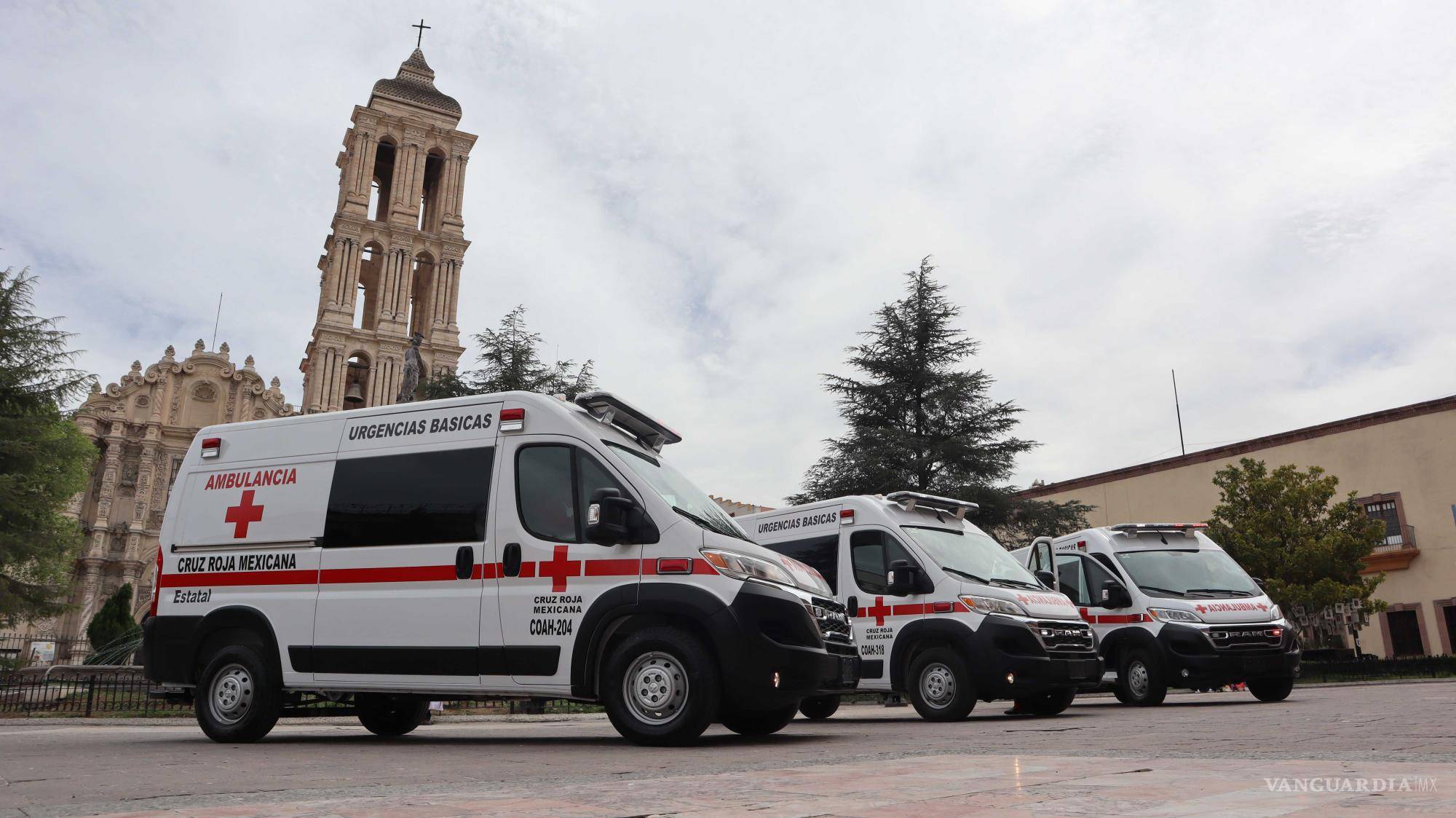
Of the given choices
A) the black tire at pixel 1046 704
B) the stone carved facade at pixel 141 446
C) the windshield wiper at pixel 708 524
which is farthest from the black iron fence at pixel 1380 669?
the stone carved facade at pixel 141 446

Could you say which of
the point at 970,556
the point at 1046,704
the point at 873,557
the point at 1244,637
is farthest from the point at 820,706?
the point at 1244,637

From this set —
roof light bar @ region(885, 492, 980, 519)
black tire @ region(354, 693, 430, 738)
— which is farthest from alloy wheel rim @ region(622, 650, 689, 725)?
roof light bar @ region(885, 492, 980, 519)

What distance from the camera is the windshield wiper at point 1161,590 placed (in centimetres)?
1250

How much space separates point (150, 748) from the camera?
739 centimetres

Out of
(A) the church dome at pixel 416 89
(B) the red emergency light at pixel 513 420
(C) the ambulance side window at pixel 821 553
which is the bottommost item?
(C) the ambulance side window at pixel 821 553

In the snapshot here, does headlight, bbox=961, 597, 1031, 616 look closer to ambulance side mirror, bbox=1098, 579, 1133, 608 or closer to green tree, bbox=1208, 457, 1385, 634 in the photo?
ambulance side mirror, bbox=1098, 579, 1133, 608

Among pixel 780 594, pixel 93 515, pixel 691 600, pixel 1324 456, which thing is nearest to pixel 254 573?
pixel 691 600

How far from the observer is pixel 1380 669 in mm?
22531

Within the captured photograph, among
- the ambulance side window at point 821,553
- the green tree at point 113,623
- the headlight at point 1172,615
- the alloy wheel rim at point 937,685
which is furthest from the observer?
the green tree at point 113,623

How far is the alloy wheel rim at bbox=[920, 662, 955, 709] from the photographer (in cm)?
994

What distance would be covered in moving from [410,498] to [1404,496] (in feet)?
118

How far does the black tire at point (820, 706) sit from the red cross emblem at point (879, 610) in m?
1.17

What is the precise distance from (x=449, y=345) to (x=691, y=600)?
51509 mm

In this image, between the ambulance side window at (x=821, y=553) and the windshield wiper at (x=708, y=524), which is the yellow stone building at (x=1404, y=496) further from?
the windshield wiper at (x=708, y=524)
